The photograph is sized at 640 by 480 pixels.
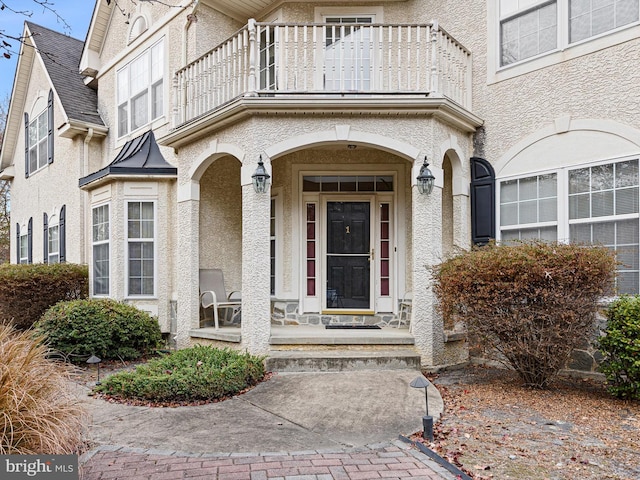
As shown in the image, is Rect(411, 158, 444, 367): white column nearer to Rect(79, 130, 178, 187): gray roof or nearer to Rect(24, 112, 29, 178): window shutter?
Rect(79, 130, 178, 187): gray roof

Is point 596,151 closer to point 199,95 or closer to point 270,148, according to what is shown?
point 270,148

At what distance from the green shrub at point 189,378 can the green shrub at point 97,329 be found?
203cm

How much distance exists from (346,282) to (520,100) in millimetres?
4289

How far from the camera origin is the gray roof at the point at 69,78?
42.9 ft

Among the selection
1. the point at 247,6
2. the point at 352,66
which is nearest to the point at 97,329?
the point at 352,66

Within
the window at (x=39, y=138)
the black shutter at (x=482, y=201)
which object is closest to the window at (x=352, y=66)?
the black shutter at (x=482, y=201)

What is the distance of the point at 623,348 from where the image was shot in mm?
5516

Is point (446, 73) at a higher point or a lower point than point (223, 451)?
higher

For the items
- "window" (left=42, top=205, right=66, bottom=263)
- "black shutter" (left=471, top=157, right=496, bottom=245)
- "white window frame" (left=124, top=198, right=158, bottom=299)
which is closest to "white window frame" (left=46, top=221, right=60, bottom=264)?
"window" (left=42, top=205, right=66, bottom=263)

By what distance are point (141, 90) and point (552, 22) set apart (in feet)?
28.7

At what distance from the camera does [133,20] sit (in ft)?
39.3

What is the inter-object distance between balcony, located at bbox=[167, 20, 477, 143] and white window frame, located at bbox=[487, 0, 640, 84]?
0.49m

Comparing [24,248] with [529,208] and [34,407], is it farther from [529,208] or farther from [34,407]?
[529,208]

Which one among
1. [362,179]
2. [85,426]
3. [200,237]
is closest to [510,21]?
[362,179]
